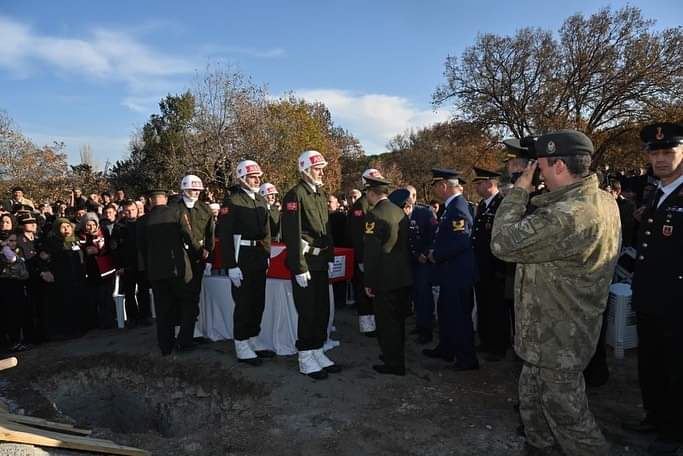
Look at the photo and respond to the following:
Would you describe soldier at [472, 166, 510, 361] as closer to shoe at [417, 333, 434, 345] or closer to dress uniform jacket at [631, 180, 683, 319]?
shoe at [417, 333, 434, 345]

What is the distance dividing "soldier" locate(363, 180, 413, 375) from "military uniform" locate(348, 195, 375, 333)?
5.37ft

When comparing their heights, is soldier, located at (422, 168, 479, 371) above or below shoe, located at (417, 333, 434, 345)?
above

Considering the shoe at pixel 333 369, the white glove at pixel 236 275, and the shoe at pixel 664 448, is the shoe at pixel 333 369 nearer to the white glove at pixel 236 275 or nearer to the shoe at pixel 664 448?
the white glove at pixel 236 275

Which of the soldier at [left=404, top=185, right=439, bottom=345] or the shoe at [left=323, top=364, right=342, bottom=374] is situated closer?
the shoe at [left=323, top=364, right=342, bottom=374]

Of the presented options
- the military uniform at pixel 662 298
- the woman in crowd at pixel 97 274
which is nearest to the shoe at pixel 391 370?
the military uniform at pixel 662 298

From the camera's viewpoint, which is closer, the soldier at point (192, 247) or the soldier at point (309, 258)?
the soldier at point (309, 258)

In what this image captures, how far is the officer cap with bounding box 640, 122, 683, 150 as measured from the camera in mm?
3443

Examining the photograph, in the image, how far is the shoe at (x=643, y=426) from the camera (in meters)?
3.73

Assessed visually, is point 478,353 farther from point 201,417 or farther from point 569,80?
point 569,80

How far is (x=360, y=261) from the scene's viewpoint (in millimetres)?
7023

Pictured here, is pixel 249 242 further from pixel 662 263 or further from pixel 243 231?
pixel 662 263

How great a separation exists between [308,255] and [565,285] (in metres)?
2.82

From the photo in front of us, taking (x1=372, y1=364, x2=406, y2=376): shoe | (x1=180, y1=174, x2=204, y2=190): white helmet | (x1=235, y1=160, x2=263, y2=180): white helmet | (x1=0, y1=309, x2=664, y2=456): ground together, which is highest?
(x1=235, y1=160, x2=263, y2=180): white helmet

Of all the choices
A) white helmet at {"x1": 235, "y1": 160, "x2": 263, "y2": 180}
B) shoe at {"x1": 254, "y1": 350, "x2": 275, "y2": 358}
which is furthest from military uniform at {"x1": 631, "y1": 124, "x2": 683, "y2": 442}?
white helmet at {"x1": 235, "y1": 160, "x2": 263, "y2": 180}
